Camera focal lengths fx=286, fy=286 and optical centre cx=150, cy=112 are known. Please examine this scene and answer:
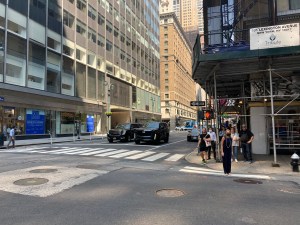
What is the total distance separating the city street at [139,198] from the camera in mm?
5248

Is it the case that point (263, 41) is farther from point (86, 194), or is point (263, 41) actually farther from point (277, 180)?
point (86, 194)

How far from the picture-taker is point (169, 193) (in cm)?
720

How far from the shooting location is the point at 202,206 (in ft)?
20.0

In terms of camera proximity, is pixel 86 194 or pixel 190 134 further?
pixel 190 134

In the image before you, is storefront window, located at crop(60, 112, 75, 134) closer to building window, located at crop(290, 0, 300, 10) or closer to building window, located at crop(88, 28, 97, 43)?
building window, located at crop(88, 28, 97, 43)

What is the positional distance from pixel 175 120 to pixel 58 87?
2979 inches

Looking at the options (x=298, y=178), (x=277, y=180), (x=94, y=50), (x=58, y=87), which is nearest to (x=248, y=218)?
(x=277, y=180)

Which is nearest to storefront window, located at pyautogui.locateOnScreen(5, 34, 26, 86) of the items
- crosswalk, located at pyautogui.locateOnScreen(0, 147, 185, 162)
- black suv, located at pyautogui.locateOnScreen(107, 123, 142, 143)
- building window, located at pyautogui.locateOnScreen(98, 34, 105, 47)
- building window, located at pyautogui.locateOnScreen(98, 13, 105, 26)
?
black suv, located at pyautogui.locateOnScreen(107, 123, 142, 143)

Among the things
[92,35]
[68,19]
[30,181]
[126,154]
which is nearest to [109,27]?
[92,35]

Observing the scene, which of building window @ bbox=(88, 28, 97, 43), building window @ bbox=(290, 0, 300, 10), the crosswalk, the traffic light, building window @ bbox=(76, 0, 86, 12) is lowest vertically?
the crosswalk

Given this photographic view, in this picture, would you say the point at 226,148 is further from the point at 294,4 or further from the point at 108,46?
the point at 108,46

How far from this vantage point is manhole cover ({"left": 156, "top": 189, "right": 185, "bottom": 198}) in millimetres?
6975

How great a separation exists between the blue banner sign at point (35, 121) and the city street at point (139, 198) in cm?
2242

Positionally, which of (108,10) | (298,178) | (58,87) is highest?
(108,10)
